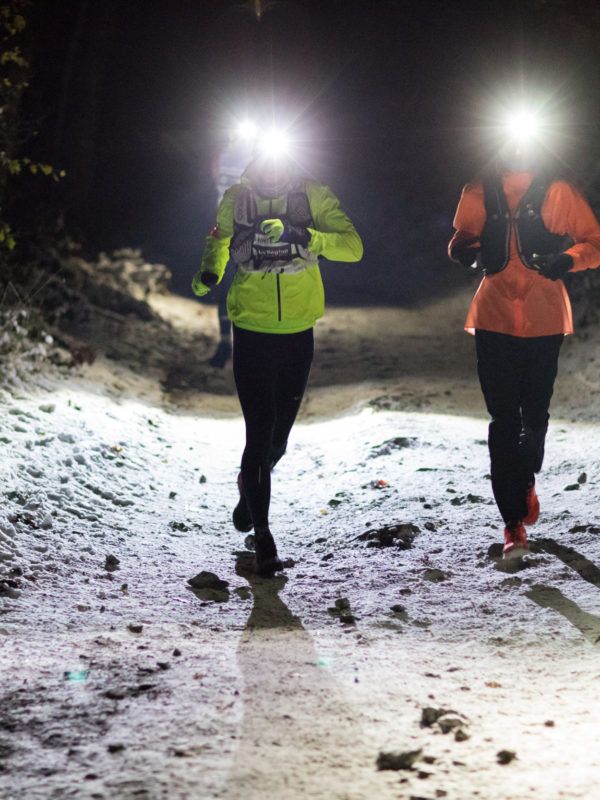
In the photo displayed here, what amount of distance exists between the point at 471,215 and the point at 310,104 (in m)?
26.1

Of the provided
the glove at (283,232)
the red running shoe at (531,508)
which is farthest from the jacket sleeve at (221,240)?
the red running shoe at (531,508)

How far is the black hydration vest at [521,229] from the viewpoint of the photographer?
443 cm

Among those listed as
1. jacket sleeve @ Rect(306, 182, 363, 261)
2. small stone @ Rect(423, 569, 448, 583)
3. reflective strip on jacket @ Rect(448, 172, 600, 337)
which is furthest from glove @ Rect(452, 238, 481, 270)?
small stone @ Rect(423, 569, 448, 583)

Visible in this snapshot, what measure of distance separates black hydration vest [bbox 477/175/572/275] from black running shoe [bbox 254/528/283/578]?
207 cm

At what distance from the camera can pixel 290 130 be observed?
1144 inches

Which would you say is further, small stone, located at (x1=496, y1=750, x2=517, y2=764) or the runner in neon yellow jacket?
the runner in neon yellow jacket

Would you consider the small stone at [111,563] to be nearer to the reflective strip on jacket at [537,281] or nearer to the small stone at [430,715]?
the small stone at [430,715]

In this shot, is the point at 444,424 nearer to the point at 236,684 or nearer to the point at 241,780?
the point at 236,684

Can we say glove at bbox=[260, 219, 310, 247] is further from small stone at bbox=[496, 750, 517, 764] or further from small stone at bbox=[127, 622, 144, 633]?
small stone at bbox=[496, 750, 517, 764]

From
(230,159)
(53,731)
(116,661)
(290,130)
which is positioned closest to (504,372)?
(116,661)

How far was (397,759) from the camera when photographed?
2.46 m

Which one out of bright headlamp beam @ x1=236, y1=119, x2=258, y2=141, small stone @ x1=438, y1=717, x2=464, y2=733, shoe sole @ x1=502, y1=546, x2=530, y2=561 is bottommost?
small stone @ x1=438, y1=717, x2=464, y2=733

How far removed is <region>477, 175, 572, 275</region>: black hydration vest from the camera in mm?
4430

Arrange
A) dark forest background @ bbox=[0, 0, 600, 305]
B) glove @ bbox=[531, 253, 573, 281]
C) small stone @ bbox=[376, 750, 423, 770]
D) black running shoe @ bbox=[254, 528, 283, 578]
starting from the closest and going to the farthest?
small stone @ bbox=[376, 750, 423, 770], glove @ bbox=[531, 253, 573, 281], black running shoe @ bbox=[254, 528, 283, 578], dark forest background @ bbox=[0, 0, 600, 305]
